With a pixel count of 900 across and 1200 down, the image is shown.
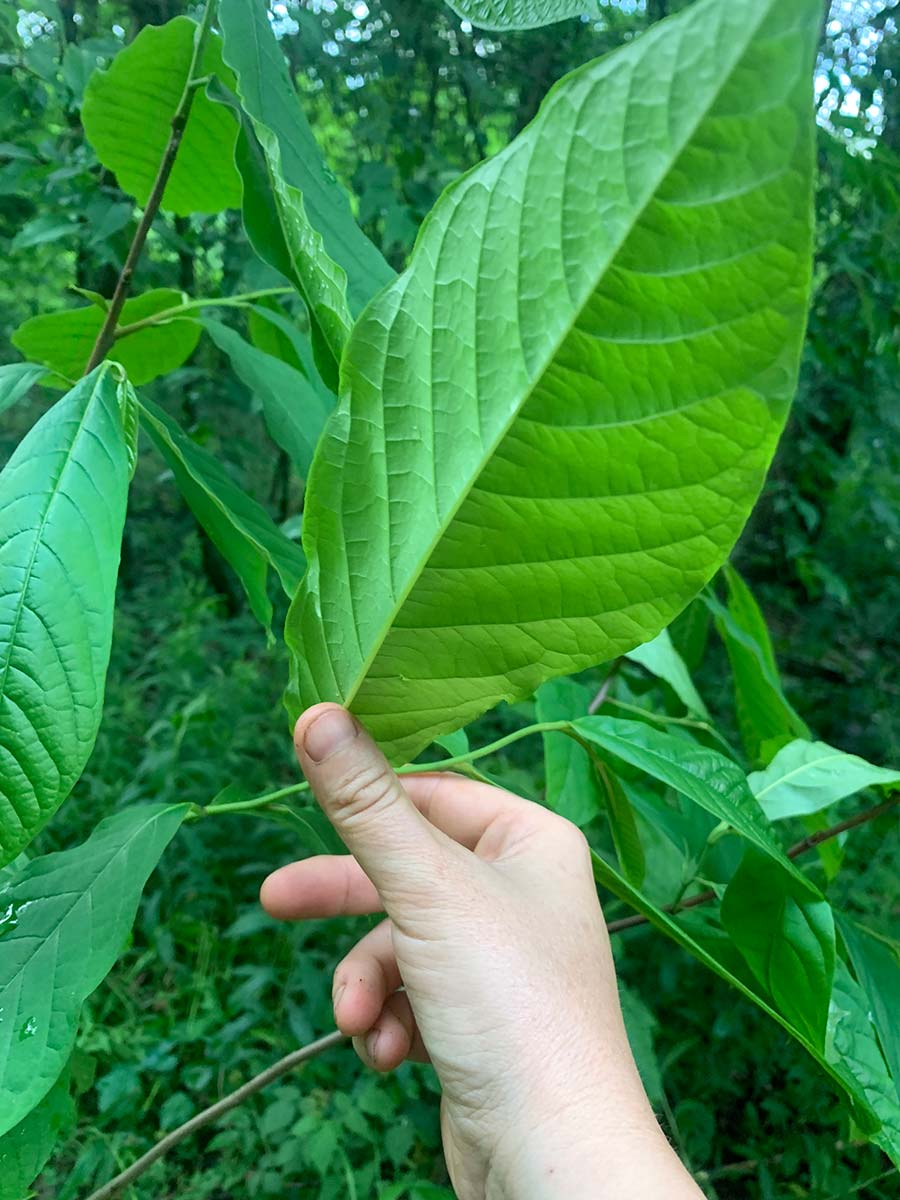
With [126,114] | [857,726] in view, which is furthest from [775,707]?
[857,726]

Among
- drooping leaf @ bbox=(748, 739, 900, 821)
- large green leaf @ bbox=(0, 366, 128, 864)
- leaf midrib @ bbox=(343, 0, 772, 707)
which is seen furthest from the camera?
drooping leaf @ bbox=(748, 739, 900, 821)

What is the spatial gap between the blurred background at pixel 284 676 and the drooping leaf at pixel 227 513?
88 cm

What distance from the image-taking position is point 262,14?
568 mm

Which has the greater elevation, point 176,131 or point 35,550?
point 176,131

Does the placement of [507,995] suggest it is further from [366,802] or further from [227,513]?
[227,513]

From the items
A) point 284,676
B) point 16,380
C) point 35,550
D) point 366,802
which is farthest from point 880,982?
point 284,676

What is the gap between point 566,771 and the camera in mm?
926

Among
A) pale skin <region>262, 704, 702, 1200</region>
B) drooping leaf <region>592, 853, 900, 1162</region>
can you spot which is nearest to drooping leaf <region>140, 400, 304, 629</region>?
pale skin <region>262, 704, 702, 1200</region>

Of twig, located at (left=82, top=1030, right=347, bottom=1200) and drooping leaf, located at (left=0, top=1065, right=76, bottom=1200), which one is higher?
drooping leaf, located at (left=0, top=1065, right=76, bottom=1200)

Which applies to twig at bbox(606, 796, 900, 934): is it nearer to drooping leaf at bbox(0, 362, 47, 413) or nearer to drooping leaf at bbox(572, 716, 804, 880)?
drooping leaf at bbox(572, 716, 804, 880)

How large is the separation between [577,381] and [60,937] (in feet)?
1.71

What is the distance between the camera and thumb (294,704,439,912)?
1.56 ft

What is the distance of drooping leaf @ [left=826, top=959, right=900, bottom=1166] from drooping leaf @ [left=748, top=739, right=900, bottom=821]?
14cm

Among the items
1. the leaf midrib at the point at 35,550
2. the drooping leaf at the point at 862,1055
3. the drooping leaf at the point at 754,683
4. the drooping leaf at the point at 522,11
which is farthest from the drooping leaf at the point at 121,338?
the drooping leaf at the point at 862,1055
